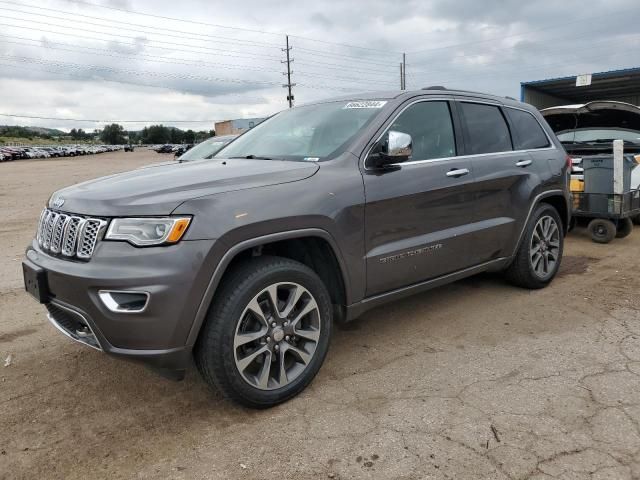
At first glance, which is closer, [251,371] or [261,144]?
[251,371]

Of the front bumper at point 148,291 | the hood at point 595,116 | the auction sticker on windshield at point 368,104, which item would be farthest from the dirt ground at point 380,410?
the hood at point 595,116

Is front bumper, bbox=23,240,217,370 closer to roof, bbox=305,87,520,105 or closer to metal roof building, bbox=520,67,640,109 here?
roof, bbox=305,87,520,105

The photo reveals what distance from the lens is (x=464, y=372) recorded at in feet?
11.3

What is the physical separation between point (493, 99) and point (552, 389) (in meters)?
2.71

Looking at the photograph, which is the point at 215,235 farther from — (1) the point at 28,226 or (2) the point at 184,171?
(1) the point at 28,226

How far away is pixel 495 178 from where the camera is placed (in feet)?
14.5

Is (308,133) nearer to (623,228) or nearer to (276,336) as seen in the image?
(276,336)

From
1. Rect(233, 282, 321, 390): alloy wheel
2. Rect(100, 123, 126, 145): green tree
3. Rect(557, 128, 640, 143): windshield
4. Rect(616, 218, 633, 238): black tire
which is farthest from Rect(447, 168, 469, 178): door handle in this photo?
Rect(100, 123, 126, 145): green tree

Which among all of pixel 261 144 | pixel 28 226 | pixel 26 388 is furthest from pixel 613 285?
pixel 28 226

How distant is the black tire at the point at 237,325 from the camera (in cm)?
277

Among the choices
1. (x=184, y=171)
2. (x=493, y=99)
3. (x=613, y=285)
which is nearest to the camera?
(x=184, y=171)

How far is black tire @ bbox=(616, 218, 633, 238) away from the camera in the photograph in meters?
7.67

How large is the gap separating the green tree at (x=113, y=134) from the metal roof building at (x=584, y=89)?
505ft

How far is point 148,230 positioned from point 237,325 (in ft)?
2.19
